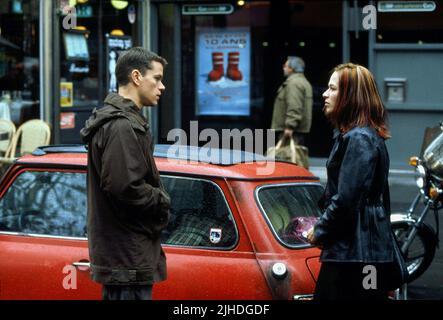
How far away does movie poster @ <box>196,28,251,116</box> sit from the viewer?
567 inches

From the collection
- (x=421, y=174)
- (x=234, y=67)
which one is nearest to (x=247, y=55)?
(x=234, y=67)

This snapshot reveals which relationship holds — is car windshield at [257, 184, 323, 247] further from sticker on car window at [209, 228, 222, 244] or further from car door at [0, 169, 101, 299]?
car door at [0, 169, 101, 299]

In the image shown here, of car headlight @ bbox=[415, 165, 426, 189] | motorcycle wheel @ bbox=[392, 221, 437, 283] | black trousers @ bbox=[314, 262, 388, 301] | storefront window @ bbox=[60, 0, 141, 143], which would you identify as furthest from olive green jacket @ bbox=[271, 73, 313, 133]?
black trousers @ bbox=[314, 262, 388, 301]

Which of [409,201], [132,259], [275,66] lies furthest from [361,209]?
[275,66]

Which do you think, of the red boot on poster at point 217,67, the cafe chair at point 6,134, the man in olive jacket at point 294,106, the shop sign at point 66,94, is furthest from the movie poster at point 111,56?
the man in olive jacket at point 294,106

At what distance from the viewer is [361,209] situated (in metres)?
4.33

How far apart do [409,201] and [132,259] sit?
8242 millimetres

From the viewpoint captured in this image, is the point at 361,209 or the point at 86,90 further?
the point at 86,90

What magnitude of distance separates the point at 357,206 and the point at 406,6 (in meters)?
9.31

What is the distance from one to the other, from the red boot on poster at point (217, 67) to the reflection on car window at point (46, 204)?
908 cm

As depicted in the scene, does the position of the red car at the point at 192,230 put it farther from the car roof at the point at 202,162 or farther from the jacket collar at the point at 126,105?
the jacket collar at the point at 126,105

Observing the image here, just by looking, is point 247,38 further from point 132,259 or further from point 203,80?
point 132,259

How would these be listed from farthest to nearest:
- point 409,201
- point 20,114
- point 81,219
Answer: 1. point 20,114
2. point 409,201
3. point 81,219
